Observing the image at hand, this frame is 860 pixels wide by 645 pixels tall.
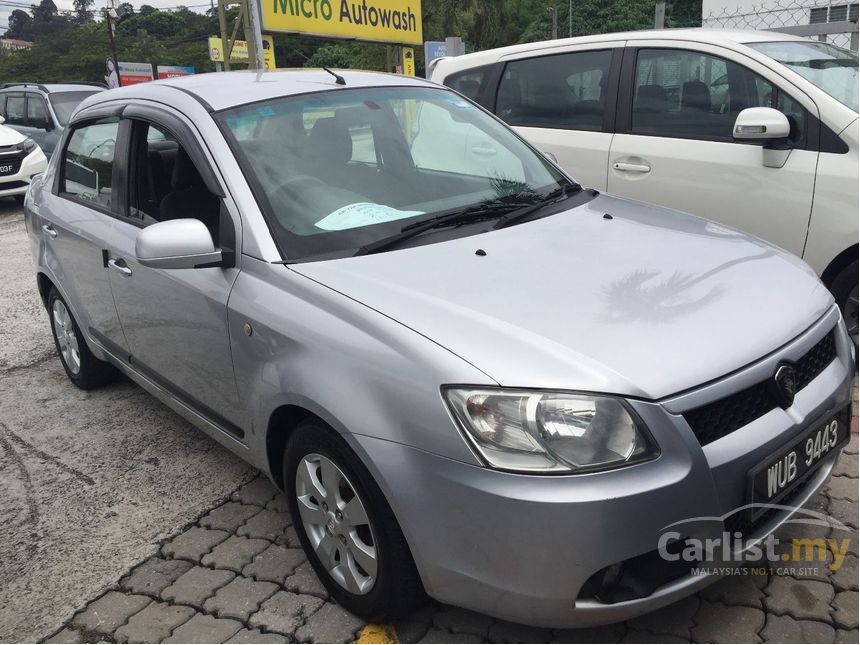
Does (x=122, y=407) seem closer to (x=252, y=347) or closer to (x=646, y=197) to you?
(x=252, y=347)

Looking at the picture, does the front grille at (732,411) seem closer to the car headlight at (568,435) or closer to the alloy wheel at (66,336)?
the car headlight at (568,435)

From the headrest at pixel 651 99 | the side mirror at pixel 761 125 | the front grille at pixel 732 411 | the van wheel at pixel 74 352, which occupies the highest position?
the headrest at pixel 651 99

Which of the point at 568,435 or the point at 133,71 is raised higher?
the point at 133,71

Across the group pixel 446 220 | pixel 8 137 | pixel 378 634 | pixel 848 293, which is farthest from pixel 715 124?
pixel 8 137

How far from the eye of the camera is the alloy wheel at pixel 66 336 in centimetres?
458

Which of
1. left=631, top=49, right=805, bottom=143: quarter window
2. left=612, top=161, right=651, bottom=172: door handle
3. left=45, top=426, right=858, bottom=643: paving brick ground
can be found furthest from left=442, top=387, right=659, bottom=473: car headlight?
left=612, top=161, right=651, bottom=172: door handle

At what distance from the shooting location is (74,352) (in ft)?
15.2

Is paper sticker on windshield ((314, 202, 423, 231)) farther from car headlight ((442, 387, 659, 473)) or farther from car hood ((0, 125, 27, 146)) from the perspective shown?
car hood ((0, 125, 27, 146))

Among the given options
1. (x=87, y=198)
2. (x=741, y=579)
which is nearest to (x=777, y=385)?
(x=741, y=579)

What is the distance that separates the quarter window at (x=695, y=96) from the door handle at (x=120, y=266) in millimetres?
3007

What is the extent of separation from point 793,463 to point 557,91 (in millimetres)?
3518

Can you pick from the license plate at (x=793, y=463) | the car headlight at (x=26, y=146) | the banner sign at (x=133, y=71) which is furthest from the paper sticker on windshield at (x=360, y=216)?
the banner sign at (x=133, y=71)

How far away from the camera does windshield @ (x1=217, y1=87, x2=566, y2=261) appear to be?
2805mm

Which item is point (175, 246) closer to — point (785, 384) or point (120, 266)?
point (120, 266)
